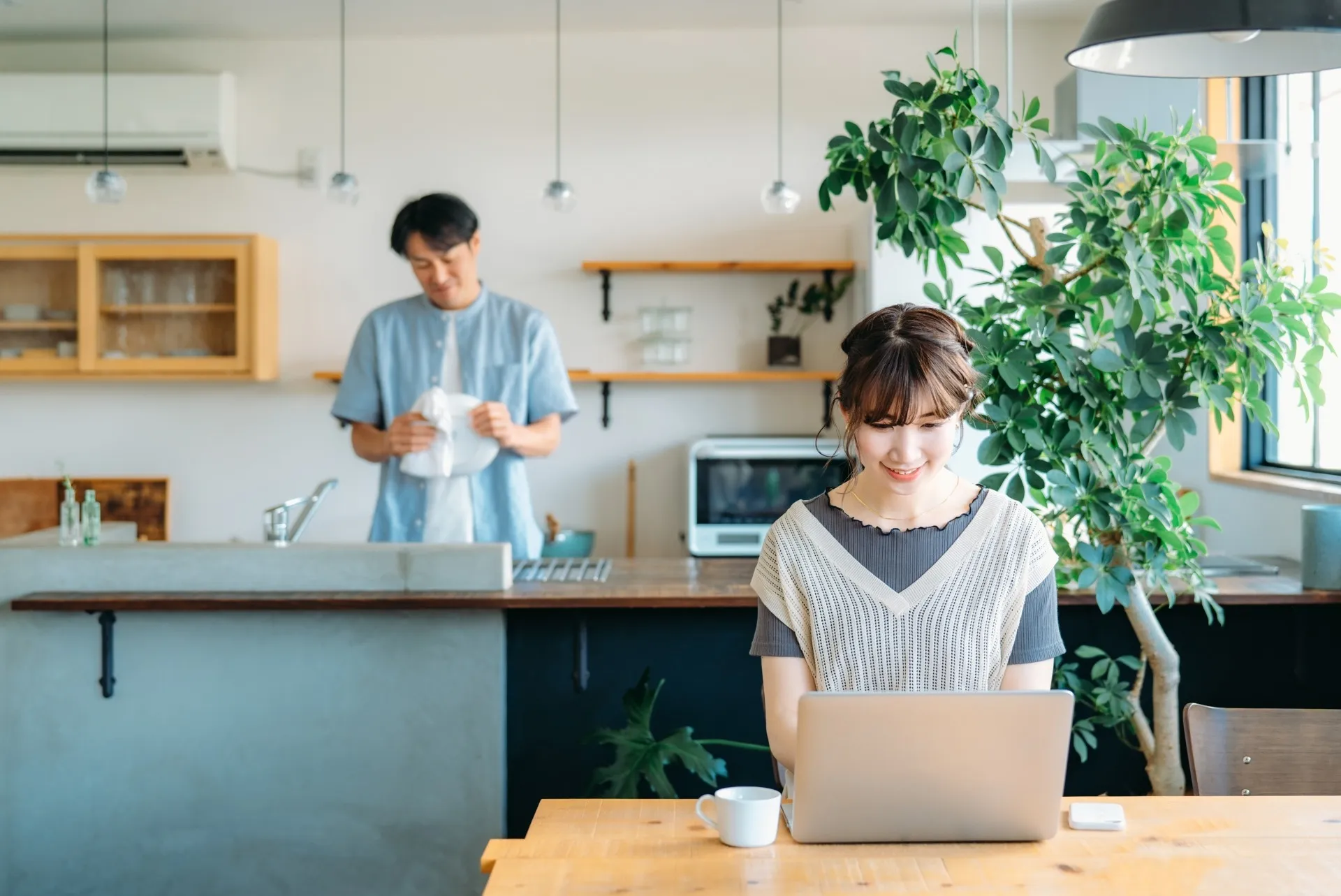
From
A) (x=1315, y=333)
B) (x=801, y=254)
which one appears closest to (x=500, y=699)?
(x=1315, y=333)

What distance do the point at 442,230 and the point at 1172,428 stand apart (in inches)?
64.1

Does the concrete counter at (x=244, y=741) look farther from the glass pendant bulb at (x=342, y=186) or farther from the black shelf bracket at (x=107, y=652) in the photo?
the glass pendant bulb at (x=342, y=186)

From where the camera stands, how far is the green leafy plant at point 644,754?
236cm

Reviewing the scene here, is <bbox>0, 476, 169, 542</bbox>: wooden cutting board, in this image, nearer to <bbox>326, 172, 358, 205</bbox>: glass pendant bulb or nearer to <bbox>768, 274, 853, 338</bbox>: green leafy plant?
<bbox>326, 172, 358, 205</bbox>: glass pendant bulb

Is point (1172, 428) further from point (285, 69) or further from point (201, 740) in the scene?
point (285, 69)

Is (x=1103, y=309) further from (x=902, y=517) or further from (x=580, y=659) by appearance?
(x=580, y=659)

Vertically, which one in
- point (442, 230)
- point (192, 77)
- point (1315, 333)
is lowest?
point (1315, 333)

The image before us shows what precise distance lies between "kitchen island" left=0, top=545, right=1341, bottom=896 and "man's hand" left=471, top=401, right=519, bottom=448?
388 mm

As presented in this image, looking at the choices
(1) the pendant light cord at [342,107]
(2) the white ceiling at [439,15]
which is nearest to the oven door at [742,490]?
(2) the white ceiling at [439,15]

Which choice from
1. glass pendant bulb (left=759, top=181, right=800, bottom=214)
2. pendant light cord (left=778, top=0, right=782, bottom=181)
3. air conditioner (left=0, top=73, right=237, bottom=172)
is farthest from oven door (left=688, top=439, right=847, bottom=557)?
air conditioner (left=0, top=73, right=237, bottom=172)

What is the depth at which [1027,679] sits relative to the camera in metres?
1.54

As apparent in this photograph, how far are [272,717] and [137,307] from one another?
2480mm

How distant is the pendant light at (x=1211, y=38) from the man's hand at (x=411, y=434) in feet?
5.52

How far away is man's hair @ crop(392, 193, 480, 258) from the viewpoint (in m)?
2.89
